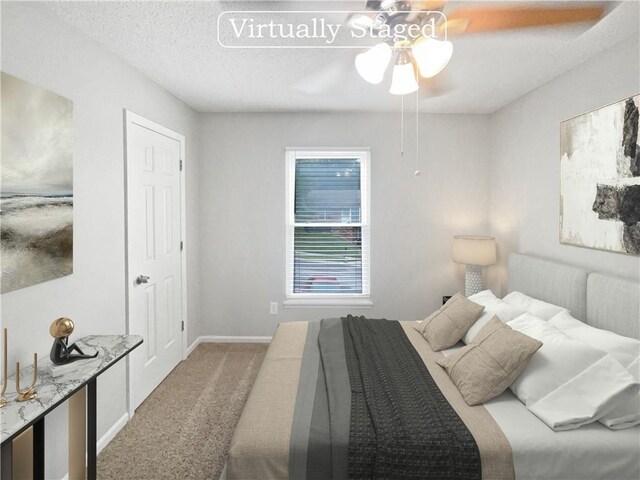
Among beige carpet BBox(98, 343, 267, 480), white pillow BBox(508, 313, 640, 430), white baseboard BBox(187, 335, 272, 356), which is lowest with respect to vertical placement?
beige carpet BBox(98, 343, 267, 480)

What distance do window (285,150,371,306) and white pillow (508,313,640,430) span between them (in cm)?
249

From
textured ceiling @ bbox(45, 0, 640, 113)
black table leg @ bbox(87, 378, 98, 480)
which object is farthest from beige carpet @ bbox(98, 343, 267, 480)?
textured ceiling @ bbox(45, 0, 640, 113)

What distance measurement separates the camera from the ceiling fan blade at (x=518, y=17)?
2.01 m

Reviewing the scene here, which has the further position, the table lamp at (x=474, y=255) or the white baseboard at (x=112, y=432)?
the table lamp at (x=474, y=255)

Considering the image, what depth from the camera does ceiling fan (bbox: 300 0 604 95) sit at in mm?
1816

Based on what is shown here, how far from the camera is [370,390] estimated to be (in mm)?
1981

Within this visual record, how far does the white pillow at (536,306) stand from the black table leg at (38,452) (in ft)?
9.07

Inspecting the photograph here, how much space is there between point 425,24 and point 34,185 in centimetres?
209

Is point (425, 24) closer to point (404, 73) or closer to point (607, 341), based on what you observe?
point (404, 73)

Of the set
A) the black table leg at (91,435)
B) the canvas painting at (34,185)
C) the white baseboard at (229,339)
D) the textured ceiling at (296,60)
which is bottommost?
the white baseboard at (229,339)

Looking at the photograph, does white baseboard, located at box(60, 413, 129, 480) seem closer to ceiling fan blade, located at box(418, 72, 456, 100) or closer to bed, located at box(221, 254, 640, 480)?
bed, located at box(221, 254, 640, 480)

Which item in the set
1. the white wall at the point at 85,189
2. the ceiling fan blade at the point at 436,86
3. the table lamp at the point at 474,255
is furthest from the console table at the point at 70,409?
the table lamp at the point at 474,255

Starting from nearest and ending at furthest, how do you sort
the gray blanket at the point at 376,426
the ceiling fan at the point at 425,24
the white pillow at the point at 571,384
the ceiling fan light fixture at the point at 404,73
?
the gray blanket at the point at 376,426 < the white pillow at the point at 571,384 < the ceiling fan at the point at 425,24 < the ceiling fan light fixture at the point at 404,73

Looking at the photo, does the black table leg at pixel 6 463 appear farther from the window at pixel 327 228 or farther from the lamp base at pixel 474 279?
the lamp base at pixel 474 279
